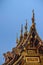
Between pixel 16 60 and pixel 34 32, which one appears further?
pixel 34 32

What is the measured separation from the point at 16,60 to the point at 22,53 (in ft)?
2.53

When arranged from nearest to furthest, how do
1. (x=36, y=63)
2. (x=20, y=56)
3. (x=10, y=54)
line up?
1. (x=36, y=63)
2. (x=20, y=56)
3. (x=10, y=54)

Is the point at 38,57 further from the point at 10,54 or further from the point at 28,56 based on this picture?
the point at 10,54

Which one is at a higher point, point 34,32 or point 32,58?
point 34,32

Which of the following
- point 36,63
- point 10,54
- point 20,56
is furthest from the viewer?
point 10,54

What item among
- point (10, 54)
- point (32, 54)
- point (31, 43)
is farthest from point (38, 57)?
point (10, 54)

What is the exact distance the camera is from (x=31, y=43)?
1795cm

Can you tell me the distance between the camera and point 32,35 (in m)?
18.7

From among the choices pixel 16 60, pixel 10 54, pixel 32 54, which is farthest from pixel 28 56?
pixel 10 54

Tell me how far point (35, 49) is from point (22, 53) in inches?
38.8

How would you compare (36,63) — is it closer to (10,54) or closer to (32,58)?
(32,58)

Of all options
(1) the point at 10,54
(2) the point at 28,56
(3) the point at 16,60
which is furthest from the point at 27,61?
(1) the point at 10,54

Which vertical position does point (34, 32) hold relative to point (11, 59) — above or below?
above

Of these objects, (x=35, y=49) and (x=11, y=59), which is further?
(x=11, y=59)
